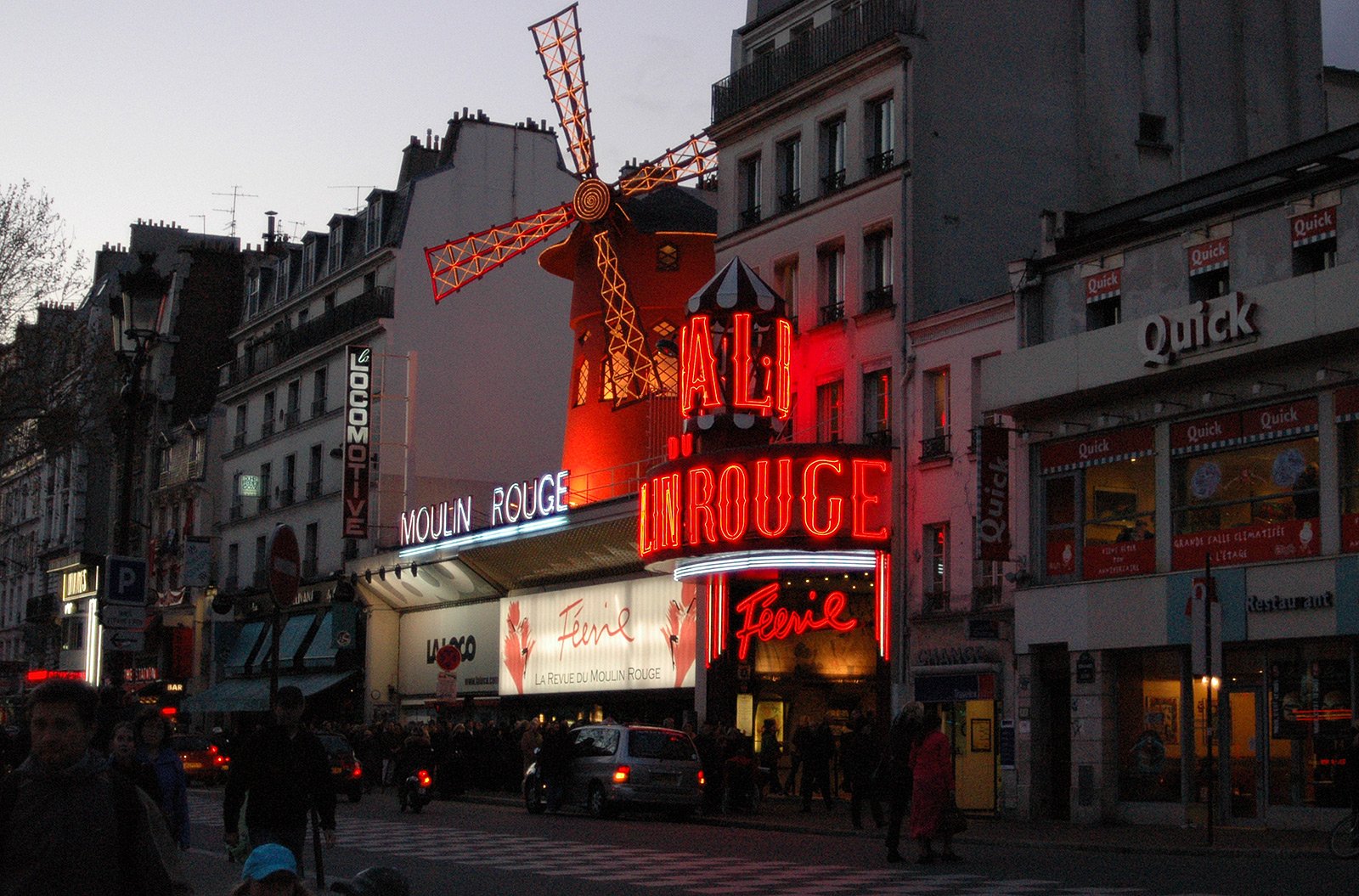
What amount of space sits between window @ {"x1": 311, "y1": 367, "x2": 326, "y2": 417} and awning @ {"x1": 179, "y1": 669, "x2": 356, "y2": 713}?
761 centimetres

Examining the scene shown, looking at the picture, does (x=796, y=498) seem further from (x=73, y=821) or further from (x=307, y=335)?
(x=307, y=335)

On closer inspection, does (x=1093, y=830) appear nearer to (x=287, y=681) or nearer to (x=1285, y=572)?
(x=1285, y=572)

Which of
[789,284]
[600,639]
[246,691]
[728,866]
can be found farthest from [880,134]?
[246,691]

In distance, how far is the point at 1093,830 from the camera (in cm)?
2528

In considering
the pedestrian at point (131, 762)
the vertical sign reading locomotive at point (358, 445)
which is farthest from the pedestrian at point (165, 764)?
the vertical sign reading locomotive at point (358, 445)

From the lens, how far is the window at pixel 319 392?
56750 mm

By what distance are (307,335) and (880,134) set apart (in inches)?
1121

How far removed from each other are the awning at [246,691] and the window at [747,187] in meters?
21.3

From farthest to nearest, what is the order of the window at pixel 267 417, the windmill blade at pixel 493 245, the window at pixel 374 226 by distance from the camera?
the window at pixel 267 417 < the window at pixel 374 226 < the windmill blade at pixel 493 245

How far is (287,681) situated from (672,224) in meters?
21.1

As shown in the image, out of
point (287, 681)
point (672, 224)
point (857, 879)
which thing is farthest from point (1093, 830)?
point (287, 681)

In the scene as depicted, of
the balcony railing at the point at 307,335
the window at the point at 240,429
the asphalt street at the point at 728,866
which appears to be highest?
the balcony railing at the point at 307,335

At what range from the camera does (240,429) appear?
64.0 metres

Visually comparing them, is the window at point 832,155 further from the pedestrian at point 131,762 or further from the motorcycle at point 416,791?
the pedestrian at point 131,762
